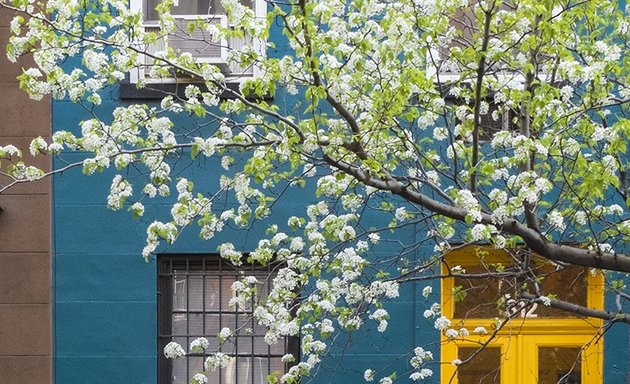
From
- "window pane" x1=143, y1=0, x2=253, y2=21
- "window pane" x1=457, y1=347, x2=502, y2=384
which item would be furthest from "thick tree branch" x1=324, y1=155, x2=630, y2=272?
"window pane" x1=143, y1=0, x2=253, y2=21

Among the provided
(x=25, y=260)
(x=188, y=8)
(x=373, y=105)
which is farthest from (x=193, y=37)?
(x=373, y=105)

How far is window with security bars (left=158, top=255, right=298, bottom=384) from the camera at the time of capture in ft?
37.0

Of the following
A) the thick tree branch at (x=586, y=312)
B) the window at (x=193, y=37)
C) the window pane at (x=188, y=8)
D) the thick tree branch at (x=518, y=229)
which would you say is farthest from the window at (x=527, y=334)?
the window pane at (x=188, y=8)

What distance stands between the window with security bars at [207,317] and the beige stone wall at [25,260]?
43.6 inches

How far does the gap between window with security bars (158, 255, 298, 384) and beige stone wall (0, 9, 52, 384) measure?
1.11 metres

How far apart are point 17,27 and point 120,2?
70cm

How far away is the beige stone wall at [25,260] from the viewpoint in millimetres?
11062

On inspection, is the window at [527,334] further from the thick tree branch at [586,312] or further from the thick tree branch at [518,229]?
the thick tree branch at [518,229]

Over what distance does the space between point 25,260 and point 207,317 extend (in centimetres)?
182

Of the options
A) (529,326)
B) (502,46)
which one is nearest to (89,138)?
(502,46)

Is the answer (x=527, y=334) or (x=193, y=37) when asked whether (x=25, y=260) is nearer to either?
(x=193, y=37)

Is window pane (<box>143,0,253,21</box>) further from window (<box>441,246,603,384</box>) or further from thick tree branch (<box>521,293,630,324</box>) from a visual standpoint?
thick tree branch (<box>521,293,630,324</box>)

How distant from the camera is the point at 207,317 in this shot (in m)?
11.3

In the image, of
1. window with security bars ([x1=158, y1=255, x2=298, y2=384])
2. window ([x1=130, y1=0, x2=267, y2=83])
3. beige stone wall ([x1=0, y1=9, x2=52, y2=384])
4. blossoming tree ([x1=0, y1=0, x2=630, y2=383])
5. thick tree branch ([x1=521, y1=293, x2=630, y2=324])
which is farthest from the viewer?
window with security bars ([x1=158, y1=255, x2=298, y2=384])
